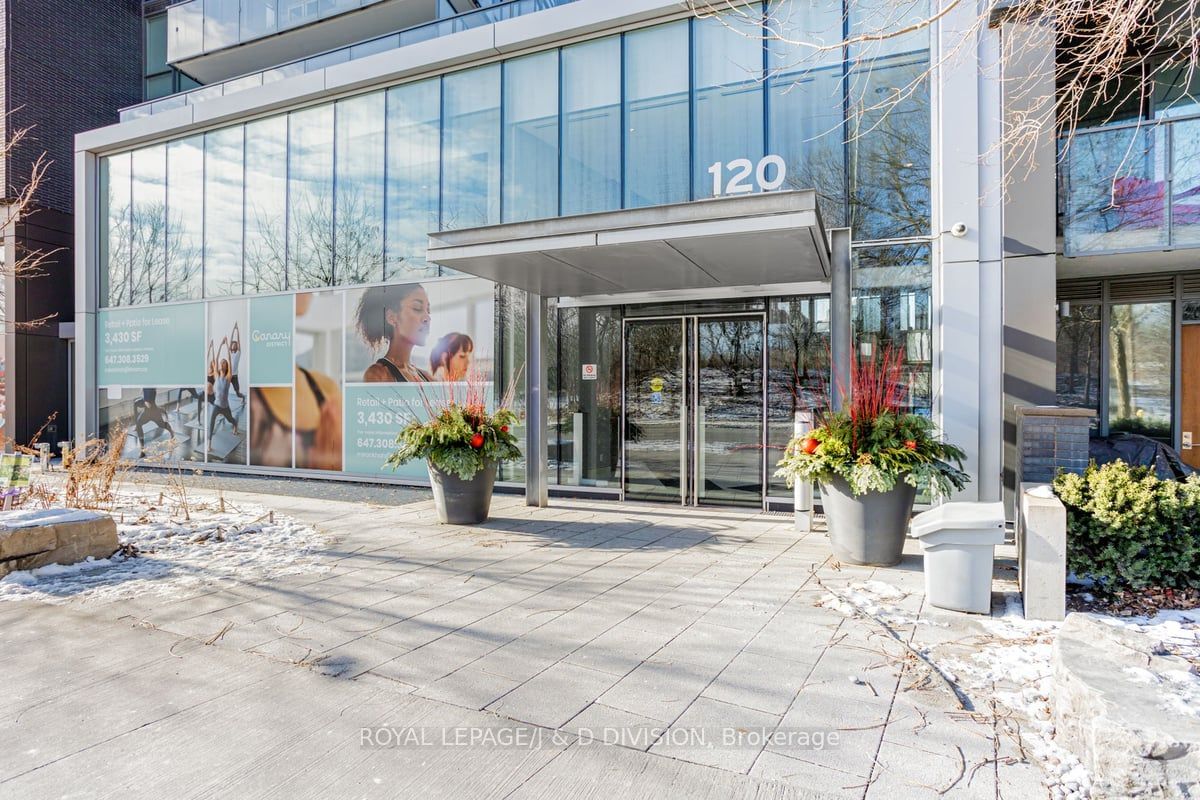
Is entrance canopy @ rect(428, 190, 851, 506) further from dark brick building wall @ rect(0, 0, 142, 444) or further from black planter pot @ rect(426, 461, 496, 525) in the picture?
dark brick building wall @ rect(0, 0, 142, 444)

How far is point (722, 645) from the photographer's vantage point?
14.0 ft

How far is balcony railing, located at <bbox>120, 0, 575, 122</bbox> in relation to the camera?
11.1 m

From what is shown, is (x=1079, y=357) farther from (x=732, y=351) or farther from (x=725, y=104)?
(x=725, y=104)

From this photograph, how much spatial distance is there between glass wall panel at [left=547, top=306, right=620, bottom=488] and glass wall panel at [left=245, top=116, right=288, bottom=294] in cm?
638

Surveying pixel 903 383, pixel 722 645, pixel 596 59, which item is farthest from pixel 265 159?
pixel 722 645

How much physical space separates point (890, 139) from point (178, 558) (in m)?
9.32

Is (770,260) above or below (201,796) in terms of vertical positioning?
above

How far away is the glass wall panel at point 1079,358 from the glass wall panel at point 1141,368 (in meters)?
0.18

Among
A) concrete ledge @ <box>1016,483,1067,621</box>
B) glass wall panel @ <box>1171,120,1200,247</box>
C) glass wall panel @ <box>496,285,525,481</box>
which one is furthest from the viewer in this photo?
glass wall panel @ <box>496,285,525,481</box>

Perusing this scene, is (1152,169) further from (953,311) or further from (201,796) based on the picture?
(201,796)

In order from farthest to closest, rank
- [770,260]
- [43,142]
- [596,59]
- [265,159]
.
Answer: [43,142] < [265,159] < [596,59] < [770,260]

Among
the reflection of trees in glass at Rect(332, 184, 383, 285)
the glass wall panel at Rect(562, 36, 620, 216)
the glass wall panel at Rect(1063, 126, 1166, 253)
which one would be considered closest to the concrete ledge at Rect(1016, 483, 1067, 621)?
the glass wall panel at Rect(1063, 126, 1166, 253)

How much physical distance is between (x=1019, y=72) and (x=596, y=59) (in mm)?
5787

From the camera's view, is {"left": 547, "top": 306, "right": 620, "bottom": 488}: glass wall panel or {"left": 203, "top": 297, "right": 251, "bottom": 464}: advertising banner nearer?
{"left": 547, "top": 306, "right": 620, "bottom": 488}: glass wall panel
